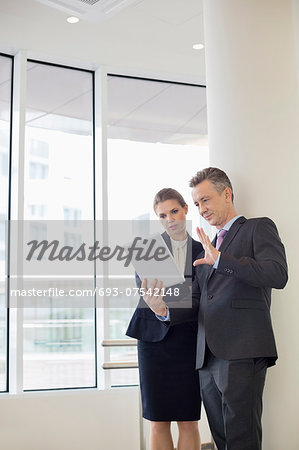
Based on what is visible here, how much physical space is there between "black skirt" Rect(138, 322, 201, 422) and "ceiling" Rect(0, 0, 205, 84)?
2.15m

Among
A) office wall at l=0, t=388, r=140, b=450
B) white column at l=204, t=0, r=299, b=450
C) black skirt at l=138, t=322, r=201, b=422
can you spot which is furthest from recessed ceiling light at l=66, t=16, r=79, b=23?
office wall at l=0, t=388, r=140, b=450

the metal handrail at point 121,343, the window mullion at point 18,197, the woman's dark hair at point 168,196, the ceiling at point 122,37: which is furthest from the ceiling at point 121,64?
the metal handrail at point 121,343

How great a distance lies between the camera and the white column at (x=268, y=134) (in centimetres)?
225

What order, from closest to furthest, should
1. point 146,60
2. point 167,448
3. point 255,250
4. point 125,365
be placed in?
point 255,250, point 167,448, point 125,365, point 146,60

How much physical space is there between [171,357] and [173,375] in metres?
0.09

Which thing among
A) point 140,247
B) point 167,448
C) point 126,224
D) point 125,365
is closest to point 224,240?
point 140,247

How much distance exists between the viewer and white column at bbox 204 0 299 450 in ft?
7.38

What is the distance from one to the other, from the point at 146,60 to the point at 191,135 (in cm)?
70

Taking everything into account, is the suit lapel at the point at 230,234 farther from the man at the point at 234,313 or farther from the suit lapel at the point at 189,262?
the suit lapel at the point at 189,262

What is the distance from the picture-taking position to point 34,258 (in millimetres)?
3697

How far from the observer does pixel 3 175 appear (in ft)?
12.0

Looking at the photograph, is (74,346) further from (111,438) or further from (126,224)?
(126,224)

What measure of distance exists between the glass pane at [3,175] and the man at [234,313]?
5.94 feet

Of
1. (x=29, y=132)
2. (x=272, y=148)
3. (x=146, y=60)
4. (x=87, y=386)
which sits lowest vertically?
(x=87, y=386)
